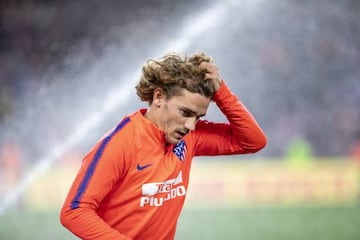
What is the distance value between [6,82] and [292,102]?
3341 millimetres

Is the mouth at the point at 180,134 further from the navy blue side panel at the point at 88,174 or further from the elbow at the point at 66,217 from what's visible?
the elbow at the point at 66,217

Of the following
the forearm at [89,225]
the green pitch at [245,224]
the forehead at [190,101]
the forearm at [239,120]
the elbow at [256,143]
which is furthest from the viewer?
the green pitch at [245,224]

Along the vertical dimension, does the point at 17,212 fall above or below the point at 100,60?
below

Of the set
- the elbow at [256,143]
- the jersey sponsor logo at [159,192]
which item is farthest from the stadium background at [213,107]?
A: the jersey sponsor logo at [159,192]

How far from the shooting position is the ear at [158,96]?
8.48ft

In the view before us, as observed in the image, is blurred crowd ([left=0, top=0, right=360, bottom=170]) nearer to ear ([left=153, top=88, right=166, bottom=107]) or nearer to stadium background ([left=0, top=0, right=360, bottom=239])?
stadium background ([left=0, top=0, right=360, bottom=239])

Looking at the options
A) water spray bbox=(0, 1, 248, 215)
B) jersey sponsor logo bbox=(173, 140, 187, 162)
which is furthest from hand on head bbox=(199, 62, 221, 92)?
water spray bbox=(0, 1, 248, 215)

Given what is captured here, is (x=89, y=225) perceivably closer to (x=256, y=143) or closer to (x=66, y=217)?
(x=66, y=217)

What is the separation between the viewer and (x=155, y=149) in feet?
8.57

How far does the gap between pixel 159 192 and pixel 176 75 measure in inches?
17.3

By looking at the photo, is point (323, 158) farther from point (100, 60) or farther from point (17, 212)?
point (17, 212)

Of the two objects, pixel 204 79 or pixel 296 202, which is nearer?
pixel 204 79

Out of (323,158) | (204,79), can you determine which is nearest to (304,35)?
(323,158)

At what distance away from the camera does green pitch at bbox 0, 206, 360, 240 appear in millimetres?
6312
